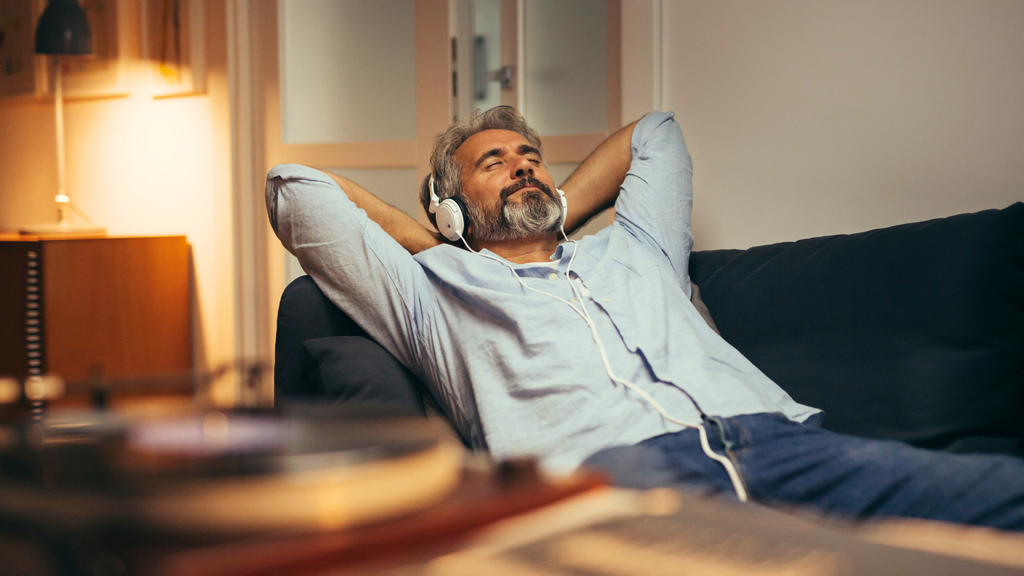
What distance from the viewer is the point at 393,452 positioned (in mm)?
248

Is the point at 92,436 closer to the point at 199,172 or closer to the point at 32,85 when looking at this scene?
the point at 199,172

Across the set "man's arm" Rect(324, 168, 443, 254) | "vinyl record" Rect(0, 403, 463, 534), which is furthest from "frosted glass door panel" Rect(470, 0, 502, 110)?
"vinyl record" Rect(0, 403, 463, 534)

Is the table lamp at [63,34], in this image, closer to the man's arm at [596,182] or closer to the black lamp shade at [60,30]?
the black lamp shade at [60,30]

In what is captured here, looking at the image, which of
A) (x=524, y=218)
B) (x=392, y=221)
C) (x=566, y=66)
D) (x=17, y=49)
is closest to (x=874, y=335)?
(x=524, y=218)

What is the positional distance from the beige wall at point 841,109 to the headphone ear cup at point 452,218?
73cm

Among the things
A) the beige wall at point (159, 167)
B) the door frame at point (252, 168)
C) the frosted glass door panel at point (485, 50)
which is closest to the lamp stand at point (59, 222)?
the beige wall at point (159, 167)

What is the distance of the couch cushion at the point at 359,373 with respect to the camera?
1.30 meters

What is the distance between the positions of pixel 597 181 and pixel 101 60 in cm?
259

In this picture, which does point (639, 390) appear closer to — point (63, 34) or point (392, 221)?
point (392, 221)

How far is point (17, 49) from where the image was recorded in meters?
3.50

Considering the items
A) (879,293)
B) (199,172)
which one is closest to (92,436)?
(879,293)

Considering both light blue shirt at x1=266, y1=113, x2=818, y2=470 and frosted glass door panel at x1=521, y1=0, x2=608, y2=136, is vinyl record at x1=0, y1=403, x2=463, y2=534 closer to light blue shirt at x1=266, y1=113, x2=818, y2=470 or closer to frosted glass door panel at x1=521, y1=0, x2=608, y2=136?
light blue shirt at x1=266, y1=113, x2=818, y2=470

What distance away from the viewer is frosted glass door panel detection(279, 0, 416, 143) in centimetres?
286

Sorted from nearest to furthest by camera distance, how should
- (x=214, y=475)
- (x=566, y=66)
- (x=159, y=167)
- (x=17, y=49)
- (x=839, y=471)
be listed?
(x=214, y=475), (x=839, y=471), (x=566, y=66), (x=159, y=167), (x=17, y=49)
